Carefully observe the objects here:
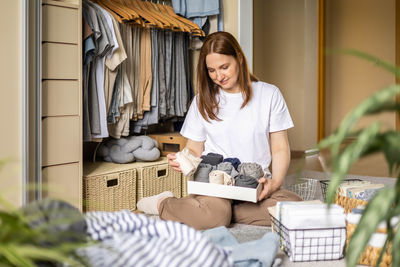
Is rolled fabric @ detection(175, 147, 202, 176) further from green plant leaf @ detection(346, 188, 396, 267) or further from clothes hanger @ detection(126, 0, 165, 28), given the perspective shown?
green plant leaf @ detection(346, 188, 396, 267)

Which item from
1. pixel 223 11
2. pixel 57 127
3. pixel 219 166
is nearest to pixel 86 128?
pixel 57 127

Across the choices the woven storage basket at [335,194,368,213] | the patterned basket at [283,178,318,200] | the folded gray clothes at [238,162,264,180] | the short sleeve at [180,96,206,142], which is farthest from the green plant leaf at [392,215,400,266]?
the patterned basket at [283,178,318,200]

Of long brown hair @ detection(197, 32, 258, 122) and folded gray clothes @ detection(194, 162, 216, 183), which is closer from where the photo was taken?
folded gray clothes @ detection(194, 162, 216, 183)

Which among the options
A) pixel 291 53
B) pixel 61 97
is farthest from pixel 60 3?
pixel 291 53

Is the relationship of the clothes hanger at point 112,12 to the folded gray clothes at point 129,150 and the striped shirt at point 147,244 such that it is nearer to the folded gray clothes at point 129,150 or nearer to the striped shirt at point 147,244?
the folded gray clothes at point 129,150

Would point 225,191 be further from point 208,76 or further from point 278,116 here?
point 208,76

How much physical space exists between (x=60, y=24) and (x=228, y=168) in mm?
1098

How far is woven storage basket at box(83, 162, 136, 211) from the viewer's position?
2.76 metres

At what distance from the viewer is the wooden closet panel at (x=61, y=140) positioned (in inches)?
98.6

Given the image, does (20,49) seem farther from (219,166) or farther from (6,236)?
(6,236)

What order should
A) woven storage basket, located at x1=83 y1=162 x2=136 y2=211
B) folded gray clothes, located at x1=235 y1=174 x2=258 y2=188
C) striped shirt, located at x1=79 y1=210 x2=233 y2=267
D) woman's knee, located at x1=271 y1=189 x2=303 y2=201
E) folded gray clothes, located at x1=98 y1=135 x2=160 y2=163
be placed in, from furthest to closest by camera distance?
folded gray clothes, located at x1=98 y1=135 x2=160 y2=163
woven storage basket, located at x1=83 y1=162 x2=136 y2=211
woman's knee, located at x1=271 y1=189 x2=303 y2=201
folded gray clothes, located at x1=235 y1=174 x2=258 y2=188
striped shirt, located at x1=79 y1=210 x2=233 y2=267

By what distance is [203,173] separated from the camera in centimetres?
231

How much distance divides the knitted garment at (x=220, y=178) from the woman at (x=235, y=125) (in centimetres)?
8

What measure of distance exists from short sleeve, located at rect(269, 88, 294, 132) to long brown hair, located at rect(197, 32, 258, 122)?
0.41ft
